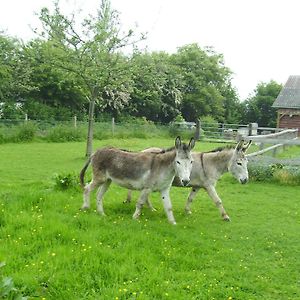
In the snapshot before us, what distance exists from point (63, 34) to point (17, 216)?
11069 mm

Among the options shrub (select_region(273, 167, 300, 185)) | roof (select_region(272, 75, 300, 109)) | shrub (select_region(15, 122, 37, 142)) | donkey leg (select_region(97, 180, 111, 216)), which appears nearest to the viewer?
donkey leg (select_region(97, 180, 111, 216))

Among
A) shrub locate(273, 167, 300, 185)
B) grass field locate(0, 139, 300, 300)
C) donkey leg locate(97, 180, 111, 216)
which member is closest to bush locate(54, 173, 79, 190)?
grass field locate(0, 139, 300, 300)

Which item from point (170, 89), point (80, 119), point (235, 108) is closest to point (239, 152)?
point (80, 119)

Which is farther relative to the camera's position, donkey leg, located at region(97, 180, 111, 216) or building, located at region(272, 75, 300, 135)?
building, located at region(272, 75, 300, 135)

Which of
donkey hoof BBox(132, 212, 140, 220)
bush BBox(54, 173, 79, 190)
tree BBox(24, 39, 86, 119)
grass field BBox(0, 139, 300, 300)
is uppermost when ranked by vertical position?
tree BBox(24, 39, 86, 119)

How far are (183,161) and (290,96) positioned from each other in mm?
Answer: 30837

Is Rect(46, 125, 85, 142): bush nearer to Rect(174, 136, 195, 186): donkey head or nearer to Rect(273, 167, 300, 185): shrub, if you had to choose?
Rect(273, 167, 300, 185): shrub

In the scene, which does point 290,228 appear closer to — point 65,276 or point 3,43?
point 65,276

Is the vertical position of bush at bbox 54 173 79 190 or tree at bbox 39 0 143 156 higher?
tree at bbox 39 0 143 156

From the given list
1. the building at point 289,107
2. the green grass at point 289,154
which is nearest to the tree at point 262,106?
the building at point 289,107

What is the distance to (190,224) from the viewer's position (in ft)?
24.9

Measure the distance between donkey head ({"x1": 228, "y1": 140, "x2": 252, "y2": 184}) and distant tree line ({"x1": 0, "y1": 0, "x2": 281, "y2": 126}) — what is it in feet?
28.6

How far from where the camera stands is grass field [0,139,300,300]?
4.90 metres

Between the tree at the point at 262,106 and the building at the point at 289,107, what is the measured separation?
9.24 meters
